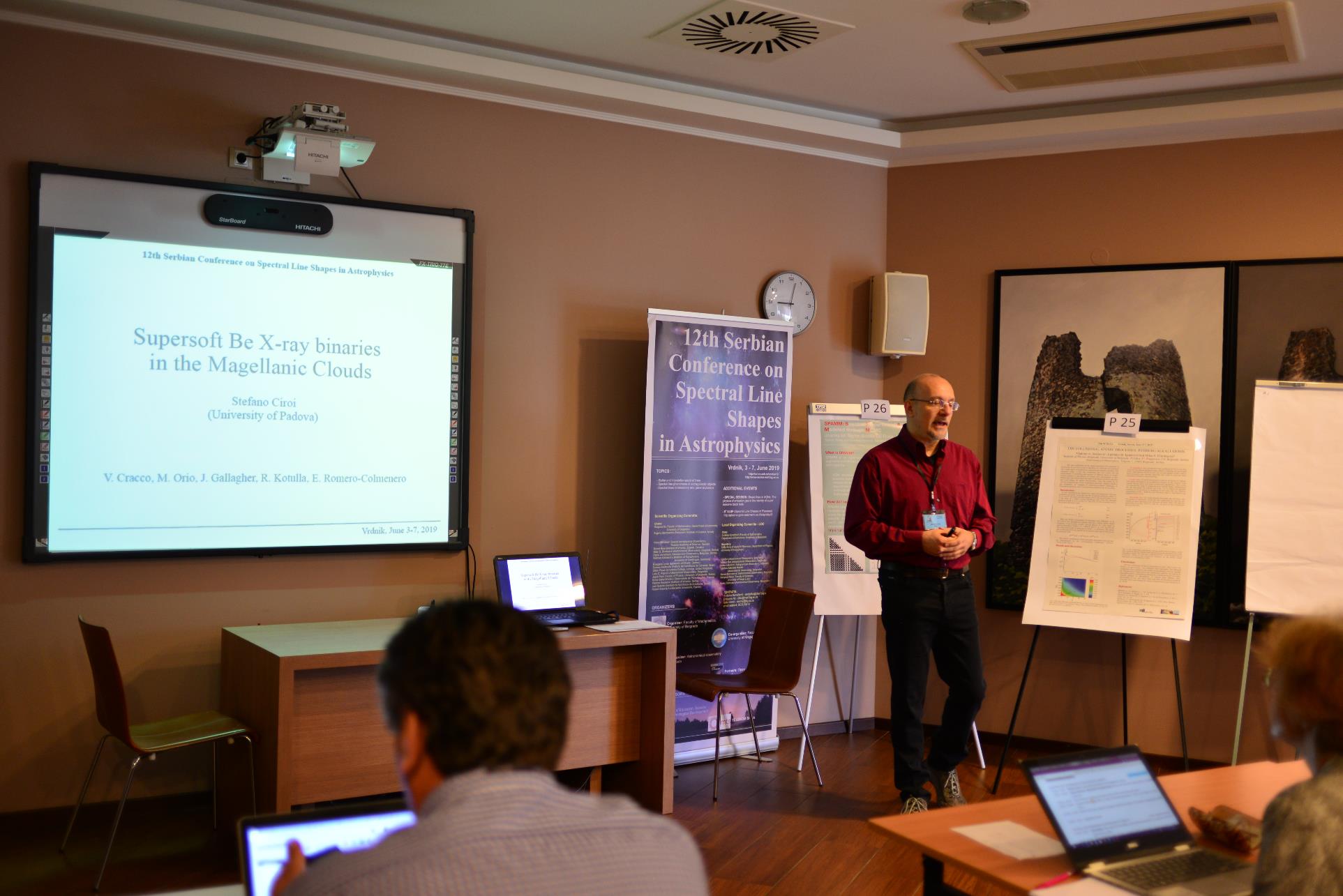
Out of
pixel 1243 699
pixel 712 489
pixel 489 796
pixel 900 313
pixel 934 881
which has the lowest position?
pixel 1243 699

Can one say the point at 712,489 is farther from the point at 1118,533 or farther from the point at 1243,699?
the point at 1243,699

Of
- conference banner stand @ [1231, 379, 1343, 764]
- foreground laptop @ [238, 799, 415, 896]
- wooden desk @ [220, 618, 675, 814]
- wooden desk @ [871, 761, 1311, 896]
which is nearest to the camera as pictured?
foreground laptop @ [238, 799, 415, 896]

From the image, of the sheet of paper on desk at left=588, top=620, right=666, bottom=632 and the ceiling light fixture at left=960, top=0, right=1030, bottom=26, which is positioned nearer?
the ceiling light fixture at left=960, top=0, right=1030, bottom=26

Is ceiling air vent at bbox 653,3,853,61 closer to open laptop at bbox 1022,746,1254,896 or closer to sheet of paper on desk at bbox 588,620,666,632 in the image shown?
sheet of paper on desk at bbox 588,620,666,632

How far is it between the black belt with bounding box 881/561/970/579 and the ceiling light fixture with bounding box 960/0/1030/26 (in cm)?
220

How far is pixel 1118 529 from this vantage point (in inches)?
196

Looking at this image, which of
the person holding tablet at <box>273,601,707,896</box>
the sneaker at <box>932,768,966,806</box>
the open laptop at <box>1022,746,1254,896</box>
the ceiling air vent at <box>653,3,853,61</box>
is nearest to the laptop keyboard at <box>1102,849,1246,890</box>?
the open laptop at <box>1022,746,1254,896</box>

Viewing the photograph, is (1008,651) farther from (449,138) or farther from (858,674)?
(449,138)

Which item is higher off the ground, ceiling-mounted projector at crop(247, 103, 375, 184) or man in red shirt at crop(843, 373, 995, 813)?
ceiling-mounted projector at crop(247, 103, 375, 184)

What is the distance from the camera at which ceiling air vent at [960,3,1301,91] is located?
14.4 feet

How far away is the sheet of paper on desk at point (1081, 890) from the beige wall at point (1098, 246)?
3.93 meters

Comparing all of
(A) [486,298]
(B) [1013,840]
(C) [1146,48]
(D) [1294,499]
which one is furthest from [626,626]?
(C) [1146,48]

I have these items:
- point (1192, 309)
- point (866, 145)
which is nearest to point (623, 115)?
point (866, 145)

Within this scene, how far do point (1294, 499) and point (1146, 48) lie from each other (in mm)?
2057
